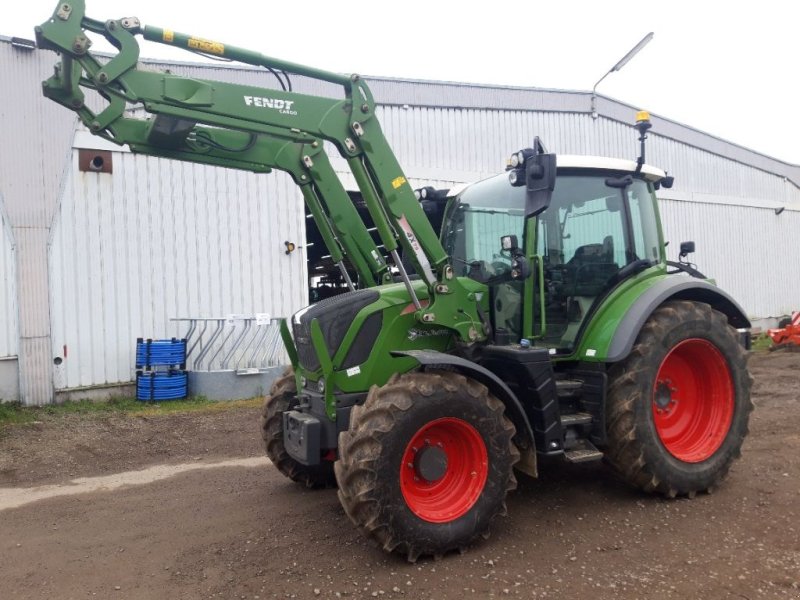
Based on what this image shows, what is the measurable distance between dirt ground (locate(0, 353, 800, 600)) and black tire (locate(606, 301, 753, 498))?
0.24m

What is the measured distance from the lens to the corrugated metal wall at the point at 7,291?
31.7ft

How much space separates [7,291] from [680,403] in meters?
9.41

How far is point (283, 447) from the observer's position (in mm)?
5289

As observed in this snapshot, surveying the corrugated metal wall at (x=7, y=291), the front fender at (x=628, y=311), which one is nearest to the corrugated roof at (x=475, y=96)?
the corrugated metal wall at (x=7, y=291)

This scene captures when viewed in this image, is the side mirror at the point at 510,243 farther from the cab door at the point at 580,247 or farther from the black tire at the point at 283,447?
the black tire at the point at 283,447

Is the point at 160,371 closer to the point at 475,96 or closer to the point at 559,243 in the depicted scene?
the point at 559,243

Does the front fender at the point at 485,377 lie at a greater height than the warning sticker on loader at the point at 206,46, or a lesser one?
lesser

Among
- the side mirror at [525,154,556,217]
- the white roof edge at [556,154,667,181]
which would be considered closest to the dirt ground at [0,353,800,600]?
the side mirror at [525,154,556,217]

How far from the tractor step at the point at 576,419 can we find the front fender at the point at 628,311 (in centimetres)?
41

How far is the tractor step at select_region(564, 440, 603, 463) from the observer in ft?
14.3

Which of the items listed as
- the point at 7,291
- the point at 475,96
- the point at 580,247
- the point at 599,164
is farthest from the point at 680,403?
the point at 475,96

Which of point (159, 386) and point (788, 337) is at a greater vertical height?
point (788, 337)

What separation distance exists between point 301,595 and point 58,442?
19.3ft

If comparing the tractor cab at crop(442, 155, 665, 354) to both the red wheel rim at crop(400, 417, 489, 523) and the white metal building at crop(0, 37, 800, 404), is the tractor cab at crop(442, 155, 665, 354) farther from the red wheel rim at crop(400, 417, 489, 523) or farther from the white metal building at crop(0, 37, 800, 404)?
the white metal building at crop(0, 37, 800, 404)
